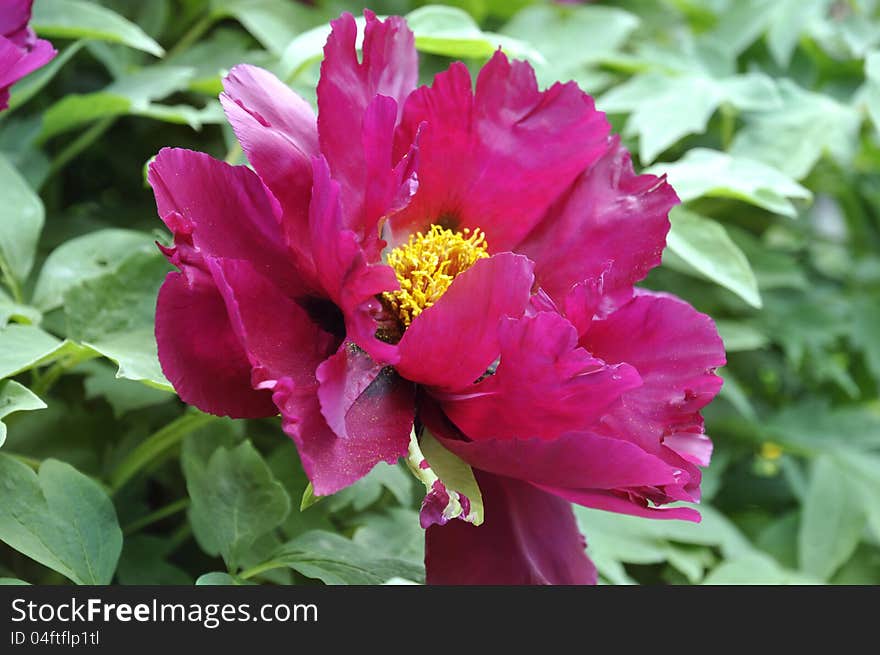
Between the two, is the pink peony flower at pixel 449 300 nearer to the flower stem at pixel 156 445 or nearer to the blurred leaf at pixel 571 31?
the flower stem at pixel 156 445

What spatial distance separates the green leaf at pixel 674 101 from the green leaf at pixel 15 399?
348 mm

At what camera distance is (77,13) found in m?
0.52

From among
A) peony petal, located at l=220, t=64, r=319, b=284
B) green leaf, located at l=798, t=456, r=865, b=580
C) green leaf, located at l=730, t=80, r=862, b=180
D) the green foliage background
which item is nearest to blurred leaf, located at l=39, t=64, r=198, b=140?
the green foliage background

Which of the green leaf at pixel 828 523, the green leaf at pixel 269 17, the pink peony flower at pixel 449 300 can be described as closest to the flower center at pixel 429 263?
the pink peony flower at pixel 449 300

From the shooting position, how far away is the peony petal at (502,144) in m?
0.43

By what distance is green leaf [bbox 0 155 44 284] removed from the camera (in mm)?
469

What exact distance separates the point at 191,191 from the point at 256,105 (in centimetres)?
5

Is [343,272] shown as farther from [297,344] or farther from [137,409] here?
[137,409]

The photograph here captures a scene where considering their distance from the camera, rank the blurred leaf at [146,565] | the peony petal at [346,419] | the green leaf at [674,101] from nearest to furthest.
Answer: the peony petal at [346,419] → the blurred leaf at [146,565] → the green leaf at [674,101]

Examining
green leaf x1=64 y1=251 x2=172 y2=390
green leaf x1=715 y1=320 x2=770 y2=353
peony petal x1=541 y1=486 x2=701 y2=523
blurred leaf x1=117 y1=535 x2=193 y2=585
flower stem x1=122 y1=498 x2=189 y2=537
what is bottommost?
green leaf x1=715 y1=320 x2=770 y2=353

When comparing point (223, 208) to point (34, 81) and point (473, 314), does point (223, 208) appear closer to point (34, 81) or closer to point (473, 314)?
point (473, 314)

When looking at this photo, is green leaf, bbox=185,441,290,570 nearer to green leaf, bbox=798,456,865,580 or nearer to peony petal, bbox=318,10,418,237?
peony petal, bbox=318,10,418,237

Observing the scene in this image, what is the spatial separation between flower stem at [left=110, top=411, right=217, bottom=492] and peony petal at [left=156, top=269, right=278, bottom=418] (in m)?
0.07

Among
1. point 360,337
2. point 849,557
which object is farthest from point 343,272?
point 849,557
